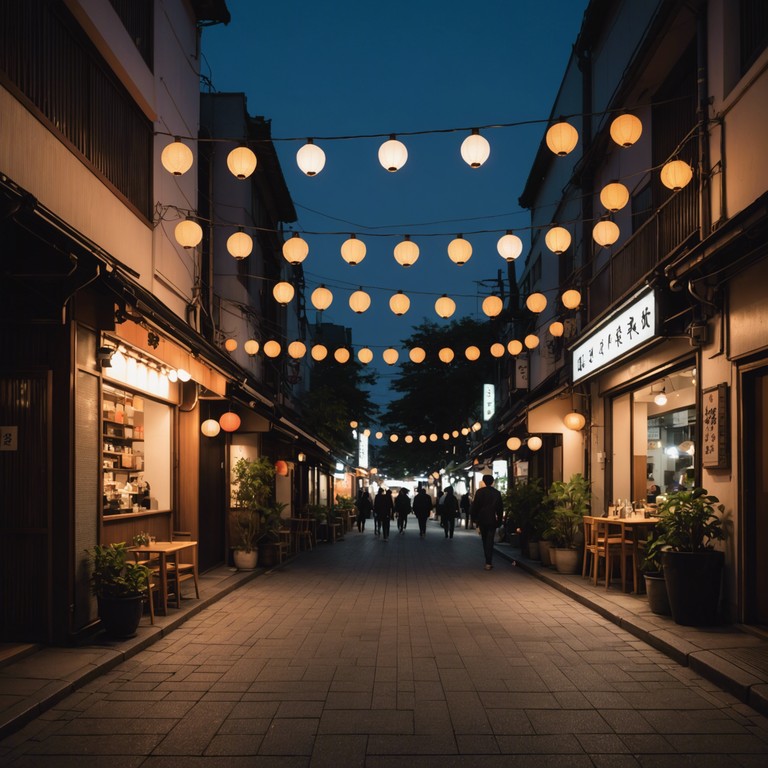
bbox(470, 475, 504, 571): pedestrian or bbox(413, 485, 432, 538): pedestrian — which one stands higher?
bbox(470, 475, 504, 571): pedestrian

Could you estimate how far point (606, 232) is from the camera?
1473cm

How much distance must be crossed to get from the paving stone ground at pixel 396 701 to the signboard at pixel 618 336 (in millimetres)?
4322

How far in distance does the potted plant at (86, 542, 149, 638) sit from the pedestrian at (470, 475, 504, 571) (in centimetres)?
1032

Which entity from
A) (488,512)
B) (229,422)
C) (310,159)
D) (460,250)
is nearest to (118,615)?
(310,159)

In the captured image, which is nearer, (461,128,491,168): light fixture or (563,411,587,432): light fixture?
(461,128,491,168): light fixture

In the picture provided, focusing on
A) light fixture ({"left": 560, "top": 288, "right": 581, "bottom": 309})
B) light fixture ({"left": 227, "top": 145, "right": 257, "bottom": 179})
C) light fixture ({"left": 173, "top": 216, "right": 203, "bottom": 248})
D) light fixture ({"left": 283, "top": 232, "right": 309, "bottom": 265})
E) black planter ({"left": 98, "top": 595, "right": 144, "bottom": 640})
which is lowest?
black planter ({"left": 98, "top": 595, "right": 144, "bottom": 640})

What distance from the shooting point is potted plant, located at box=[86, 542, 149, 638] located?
960cm

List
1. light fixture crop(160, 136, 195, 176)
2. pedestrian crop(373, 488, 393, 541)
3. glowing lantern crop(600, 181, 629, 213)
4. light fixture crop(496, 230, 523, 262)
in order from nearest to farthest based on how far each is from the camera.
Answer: light fixture crop(160, 136, 195, 176)
glowing lantern crop(600, 181, 629, 213)
light fixture crop(496, 230, 523, 262)
pedestrian crop(373, 488, 393, 541)

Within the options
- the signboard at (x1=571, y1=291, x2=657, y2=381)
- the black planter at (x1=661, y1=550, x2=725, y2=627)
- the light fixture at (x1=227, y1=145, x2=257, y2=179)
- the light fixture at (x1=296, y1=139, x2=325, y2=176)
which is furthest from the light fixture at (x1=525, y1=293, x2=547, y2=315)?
the black planter at (x1=661, y1=550, x2=725, y2=627)

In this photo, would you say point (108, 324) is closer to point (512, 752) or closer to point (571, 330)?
point (512, 752)

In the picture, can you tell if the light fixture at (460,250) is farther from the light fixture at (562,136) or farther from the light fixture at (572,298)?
the light fixture at (572,298)

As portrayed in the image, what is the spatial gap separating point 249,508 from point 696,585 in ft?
35.6

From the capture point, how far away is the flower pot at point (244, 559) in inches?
721

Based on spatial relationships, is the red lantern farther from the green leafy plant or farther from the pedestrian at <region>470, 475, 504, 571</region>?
the green leafy plant
